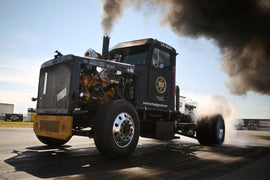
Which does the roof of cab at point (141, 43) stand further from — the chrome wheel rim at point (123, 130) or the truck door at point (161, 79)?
the chrome wheel rim at point (123, 130)

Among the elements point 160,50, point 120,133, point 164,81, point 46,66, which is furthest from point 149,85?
point 46,66

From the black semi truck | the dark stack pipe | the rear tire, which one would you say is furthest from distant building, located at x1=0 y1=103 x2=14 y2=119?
the black semi truck

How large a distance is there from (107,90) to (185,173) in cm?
285

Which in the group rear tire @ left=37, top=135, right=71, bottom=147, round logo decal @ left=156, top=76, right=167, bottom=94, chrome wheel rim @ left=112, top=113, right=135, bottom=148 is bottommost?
rear tire @ left=37, top=135, right=71, bottom=147

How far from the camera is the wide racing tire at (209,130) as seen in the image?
8.67 m

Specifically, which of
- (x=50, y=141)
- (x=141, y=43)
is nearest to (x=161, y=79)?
(x=141, y=43)

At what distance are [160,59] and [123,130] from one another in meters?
2.91

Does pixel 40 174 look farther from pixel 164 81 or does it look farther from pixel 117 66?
pixel 164 81

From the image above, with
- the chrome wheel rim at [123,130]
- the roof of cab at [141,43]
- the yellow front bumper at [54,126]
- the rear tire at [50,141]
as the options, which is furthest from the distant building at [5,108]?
the chrome wheel rim at [123,130]

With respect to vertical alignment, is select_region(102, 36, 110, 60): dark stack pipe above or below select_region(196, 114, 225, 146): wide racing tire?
above

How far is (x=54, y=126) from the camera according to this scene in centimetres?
508

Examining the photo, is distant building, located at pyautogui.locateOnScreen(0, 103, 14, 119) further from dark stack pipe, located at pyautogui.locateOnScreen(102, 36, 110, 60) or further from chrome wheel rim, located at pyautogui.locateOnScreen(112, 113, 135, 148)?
chrome wheel rim, located at pyautogui.locateOnScreen(112, 113, 135, 148)

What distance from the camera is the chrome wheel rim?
186 inches

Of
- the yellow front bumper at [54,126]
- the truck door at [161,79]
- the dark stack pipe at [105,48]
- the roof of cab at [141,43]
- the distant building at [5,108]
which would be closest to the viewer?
the yellow front bumper at [54,126]
